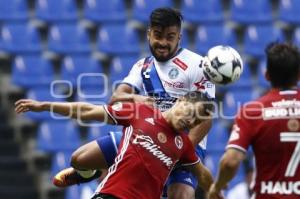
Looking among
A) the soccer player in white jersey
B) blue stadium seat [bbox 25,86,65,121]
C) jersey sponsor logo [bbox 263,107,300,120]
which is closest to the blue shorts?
the soccer player in white jersey

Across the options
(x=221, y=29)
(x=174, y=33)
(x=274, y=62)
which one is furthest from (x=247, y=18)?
(x=274, y=62)

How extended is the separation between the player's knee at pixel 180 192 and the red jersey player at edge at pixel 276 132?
68.8 inches

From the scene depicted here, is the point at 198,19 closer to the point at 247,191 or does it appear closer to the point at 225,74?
the point at 247,191

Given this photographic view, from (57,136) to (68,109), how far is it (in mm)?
6966

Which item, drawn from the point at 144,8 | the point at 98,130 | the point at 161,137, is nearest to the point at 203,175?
the point at 161,137

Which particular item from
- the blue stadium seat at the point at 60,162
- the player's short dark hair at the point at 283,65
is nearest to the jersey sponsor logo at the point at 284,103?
the player's short dark hair at the point at 283,65

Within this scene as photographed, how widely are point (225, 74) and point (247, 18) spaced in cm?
838

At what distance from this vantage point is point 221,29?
52.0 ft

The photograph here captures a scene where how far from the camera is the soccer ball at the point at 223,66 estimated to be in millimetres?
7809

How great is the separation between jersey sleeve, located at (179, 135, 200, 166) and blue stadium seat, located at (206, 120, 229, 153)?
585 centimetres

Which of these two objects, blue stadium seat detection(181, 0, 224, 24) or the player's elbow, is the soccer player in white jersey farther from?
blue stadium seat detection(181, 0, 224, 24)

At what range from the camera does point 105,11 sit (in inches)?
648

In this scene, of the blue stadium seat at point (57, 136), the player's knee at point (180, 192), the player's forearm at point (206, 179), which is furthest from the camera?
the blue stadium seat at point (57, 136)

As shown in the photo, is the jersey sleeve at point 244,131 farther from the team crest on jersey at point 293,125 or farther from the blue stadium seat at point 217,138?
the blue stadium seat at point 217,138
